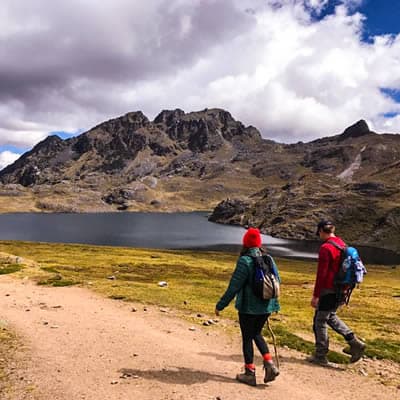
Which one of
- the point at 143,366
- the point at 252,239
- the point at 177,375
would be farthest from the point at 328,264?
the point at 143,366

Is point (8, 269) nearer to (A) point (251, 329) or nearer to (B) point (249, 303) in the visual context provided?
(A) point (251, 329)

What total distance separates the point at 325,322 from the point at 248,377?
14.2ft

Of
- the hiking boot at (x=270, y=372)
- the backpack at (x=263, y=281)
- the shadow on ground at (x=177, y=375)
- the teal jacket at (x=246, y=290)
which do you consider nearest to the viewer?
the backpack at (x=263, y=281)

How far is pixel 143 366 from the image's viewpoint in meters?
15.1

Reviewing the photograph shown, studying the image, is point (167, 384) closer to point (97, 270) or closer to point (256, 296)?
point (256, 296)

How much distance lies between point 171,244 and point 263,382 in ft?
540

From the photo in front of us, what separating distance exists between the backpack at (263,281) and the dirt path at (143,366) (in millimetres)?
3072

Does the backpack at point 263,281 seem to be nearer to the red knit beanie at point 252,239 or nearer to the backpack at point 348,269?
the red knit beanie at point 252,239

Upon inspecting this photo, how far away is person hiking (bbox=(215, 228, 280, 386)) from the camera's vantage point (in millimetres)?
13227

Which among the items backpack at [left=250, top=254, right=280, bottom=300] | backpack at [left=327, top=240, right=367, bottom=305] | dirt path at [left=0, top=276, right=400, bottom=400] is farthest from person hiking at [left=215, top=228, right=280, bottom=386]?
backpack at [left=327, top=240, right=367, bottom=305]

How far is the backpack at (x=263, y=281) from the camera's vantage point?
13.0 meters

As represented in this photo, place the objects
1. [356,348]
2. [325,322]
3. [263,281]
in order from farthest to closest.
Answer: [356,348] → [325,322] → [263,281]

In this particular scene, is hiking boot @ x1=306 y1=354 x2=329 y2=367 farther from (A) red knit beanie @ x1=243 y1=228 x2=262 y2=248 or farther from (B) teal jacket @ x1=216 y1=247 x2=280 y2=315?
(A) red knit beanie @ x1=243 y1=228 x2=262 y2=248

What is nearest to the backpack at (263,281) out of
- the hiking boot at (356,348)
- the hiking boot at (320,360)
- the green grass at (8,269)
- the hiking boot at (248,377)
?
the hiking boot at (248,377)
